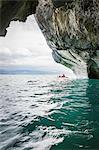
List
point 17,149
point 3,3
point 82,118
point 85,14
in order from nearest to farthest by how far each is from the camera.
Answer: point 3,3, point 17,149, point 82,118, point 85,14

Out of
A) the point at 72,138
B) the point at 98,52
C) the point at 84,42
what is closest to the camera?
the point at 72,138

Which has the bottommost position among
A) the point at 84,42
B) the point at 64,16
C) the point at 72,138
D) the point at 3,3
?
the point at 72,138

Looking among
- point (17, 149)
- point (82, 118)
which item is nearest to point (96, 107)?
point (82, 118)

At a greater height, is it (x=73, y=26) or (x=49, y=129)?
(x=73, y=26)

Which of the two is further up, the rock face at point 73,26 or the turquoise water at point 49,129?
the rock face at point 73,26

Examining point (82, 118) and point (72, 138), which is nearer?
point (72, 138)

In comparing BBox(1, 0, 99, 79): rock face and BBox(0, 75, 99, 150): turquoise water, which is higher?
BBox(1, 0, 99, 79): rock face

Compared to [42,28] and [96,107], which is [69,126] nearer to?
[96,107]

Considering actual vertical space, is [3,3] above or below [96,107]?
above

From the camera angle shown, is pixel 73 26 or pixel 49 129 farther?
pixel 73 26

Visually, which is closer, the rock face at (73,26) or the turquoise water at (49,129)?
the turquoise water at (49,129)

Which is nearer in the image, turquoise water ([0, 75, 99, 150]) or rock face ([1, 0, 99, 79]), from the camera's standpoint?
turquoise water ([0, 75, 99, 150])

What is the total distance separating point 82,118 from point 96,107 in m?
2.66

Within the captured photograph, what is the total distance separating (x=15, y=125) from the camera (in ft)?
29.2
